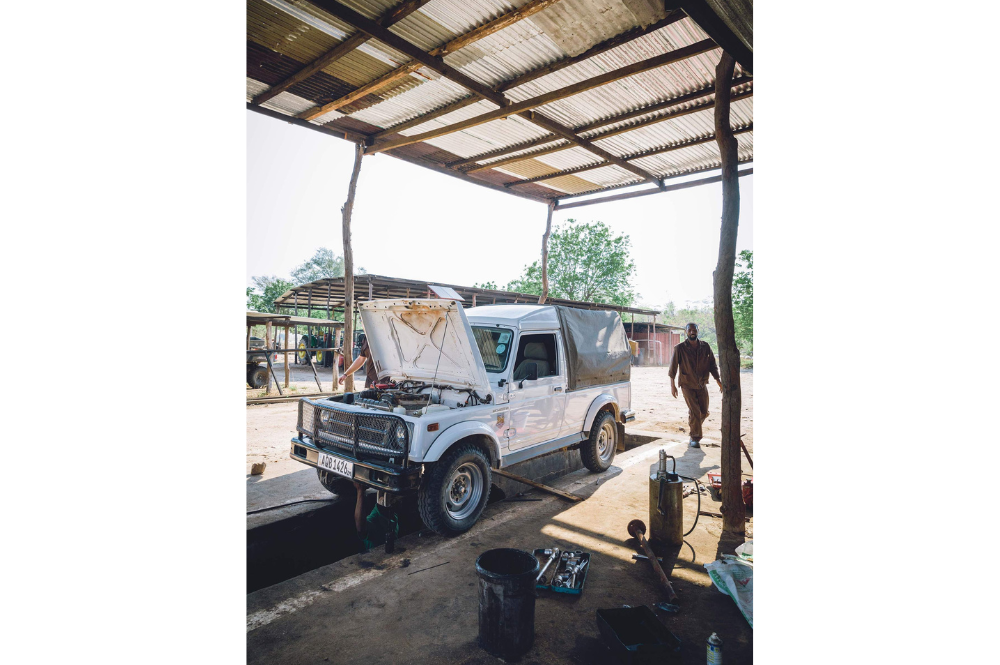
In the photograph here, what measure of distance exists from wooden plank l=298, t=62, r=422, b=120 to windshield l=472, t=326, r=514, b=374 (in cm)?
318

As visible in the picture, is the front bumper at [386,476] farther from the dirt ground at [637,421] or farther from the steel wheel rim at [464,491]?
the dirt ground at [637,421]

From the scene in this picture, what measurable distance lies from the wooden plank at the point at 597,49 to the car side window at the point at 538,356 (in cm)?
308

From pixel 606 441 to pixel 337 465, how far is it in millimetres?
3784

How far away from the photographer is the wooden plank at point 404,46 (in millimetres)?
4586

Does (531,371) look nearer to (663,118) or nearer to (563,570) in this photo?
(563,570)

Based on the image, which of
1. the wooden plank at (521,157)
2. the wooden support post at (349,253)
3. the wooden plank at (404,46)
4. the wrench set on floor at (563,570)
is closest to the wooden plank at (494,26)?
the wooden plank at (404,46)

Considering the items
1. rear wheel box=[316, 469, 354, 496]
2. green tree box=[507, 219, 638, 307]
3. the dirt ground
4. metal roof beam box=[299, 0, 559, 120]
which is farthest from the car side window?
green tree box=[507, 219, 638, 307]

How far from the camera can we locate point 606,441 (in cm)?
677

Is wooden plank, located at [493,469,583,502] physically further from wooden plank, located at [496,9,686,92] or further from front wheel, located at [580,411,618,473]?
wooden plank, located at [496,9,686,92]

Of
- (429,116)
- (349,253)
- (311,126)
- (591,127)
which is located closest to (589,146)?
(591,127)
